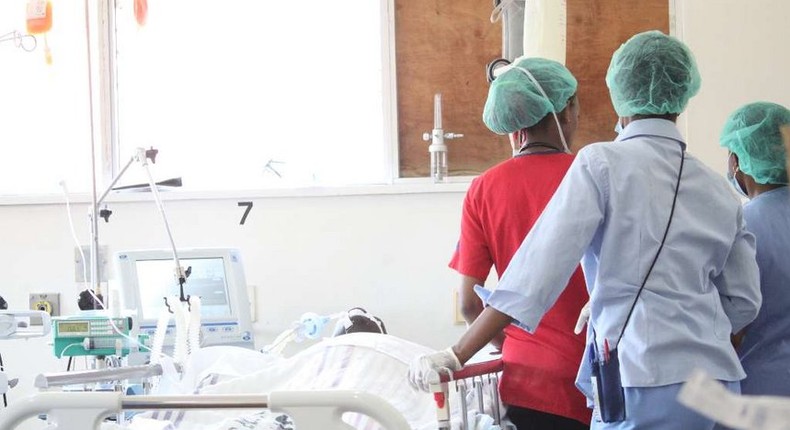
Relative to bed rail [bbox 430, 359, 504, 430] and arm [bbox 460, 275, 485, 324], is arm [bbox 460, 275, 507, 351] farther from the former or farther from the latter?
bed rail [bbox 430, 359, 504, 430]

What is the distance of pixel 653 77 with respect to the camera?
155 cm

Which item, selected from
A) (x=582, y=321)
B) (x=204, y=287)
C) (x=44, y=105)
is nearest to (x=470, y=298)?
(x=582, y=321)

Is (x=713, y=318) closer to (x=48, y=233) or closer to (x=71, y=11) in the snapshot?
(x=48, y=233)

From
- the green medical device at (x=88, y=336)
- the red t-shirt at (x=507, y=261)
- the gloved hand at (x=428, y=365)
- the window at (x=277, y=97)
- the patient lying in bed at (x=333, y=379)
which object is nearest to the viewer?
the gloved hand at (x=428, y=365)

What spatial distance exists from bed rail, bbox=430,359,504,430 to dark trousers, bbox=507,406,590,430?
56mm

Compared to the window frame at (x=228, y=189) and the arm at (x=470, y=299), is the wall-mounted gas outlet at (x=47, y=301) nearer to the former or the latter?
the window frame at (x=228, y=189)

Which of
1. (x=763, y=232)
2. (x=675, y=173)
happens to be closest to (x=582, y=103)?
(x=763, y=232)

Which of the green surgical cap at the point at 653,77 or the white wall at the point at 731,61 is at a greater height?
the white wall at the point at 731,61

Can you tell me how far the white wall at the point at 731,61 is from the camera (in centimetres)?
326

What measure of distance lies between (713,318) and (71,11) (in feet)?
9.62

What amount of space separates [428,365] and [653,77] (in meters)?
0.62

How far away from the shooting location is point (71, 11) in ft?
→ 11.7

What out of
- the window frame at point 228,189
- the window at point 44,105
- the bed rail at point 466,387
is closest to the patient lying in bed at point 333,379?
the bed rail at point 466,387

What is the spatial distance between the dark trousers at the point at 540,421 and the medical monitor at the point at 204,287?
1.27 m
